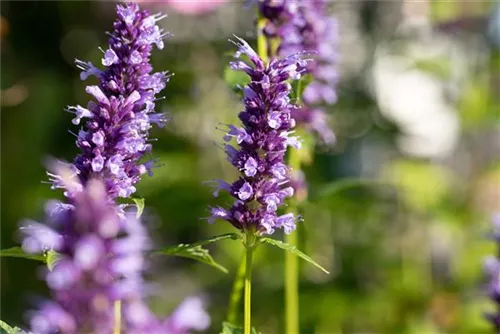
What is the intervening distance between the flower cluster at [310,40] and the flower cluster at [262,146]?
27 centimetres

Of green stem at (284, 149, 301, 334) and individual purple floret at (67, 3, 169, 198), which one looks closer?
individual purple floret at (67, 3, 169, 198)

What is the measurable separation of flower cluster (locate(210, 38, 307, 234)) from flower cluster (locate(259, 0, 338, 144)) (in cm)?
27

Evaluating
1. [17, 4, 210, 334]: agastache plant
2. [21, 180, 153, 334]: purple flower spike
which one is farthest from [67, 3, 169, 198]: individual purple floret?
[21, 180, 153, 334]: purple flower spike

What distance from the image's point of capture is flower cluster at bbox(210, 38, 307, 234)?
4.37ft

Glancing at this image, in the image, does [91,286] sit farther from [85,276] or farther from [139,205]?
[139,205]

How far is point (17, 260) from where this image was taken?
3.97 m

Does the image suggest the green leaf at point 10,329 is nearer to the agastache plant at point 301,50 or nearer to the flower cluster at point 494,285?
the agastache plant at point 301,50

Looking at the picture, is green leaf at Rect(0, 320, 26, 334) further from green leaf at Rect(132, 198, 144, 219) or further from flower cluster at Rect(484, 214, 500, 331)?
flower cluster at Rect(484, 214, 500, 331)

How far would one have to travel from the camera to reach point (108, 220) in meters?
0.82

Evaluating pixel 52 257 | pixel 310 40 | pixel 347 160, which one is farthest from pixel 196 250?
pixel 347 160

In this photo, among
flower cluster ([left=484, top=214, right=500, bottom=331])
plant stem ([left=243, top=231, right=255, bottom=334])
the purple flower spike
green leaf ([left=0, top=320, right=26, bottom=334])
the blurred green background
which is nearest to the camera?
the purple flower spike

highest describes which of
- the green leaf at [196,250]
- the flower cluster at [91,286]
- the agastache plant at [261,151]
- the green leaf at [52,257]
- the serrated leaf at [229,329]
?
the agastache plant at [261,151]

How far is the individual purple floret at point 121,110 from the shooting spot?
1.23 meters

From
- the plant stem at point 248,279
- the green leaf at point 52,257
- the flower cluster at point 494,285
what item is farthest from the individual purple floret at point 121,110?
the flower cluster at point 494,285
